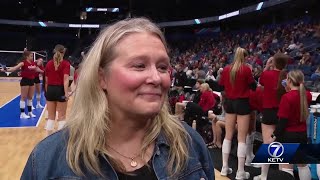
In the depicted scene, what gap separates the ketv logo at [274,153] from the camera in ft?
10.3

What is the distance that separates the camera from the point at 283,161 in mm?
3203

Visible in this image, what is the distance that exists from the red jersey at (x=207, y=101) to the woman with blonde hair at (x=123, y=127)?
19.9 ft

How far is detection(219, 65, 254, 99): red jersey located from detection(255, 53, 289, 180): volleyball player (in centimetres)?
21

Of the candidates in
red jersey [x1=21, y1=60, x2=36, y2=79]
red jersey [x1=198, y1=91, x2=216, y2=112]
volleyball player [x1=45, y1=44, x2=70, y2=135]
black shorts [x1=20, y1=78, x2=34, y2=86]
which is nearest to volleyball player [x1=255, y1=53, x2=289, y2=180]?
red jersey [x1=198, y1=91, x2=216, y2=112]

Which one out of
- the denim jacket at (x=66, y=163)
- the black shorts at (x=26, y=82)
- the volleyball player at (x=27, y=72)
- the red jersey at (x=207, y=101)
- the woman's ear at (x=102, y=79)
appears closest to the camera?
the denim jacket at (x=66, y=163)

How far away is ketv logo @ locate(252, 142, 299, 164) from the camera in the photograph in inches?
124

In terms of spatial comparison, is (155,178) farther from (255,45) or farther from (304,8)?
(304,8)

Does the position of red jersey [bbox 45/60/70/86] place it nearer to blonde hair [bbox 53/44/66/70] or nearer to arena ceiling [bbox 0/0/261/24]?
blonde hair [bbox 53/44/66/70]

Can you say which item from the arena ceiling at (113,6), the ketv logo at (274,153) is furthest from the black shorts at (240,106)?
the arena ceiling at (113,6)

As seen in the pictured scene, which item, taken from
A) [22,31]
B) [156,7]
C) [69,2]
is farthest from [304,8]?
[22,31]

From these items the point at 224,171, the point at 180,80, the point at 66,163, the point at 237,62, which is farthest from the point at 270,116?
the point at 180,80

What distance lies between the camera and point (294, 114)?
4148 millimetres

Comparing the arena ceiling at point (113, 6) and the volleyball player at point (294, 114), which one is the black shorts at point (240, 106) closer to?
the volleyball player at point (294, 114)

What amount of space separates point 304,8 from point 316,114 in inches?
739
